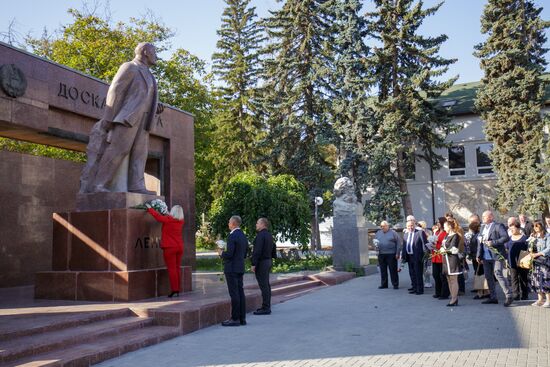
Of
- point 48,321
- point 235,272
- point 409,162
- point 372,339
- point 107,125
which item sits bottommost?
point 372,339

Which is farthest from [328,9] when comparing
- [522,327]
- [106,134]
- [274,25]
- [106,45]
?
[522,327]

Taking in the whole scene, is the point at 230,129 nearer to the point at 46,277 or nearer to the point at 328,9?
the point at 328,9

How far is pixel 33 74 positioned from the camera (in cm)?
1379

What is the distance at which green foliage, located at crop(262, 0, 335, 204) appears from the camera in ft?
109

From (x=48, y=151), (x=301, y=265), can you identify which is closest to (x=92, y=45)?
(x=48, y=151)

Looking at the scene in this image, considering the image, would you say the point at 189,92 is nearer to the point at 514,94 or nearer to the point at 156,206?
the point at 514,94

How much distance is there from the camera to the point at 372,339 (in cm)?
732

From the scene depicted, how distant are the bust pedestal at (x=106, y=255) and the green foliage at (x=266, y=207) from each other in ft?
34.6

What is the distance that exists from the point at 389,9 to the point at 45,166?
23.4 meters

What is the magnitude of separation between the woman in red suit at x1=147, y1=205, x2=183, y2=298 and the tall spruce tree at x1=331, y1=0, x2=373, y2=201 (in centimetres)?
2317

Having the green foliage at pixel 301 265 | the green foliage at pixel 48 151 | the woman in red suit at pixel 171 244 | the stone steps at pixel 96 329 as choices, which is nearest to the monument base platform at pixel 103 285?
the woman in red suit at pixel 171 244

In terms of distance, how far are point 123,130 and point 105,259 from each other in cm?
241

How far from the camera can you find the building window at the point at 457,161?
3669 cm

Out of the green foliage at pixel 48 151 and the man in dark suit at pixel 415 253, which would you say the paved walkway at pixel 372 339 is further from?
the green foliage at pixel 48 151
